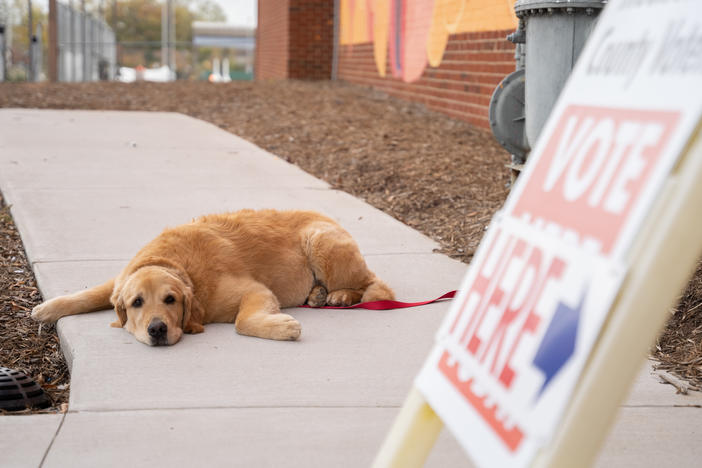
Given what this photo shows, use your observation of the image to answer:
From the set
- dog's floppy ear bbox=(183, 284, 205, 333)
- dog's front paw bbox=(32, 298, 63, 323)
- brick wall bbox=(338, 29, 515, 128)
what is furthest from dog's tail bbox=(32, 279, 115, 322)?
brick wall bbox=(338, 29, 515, 128)

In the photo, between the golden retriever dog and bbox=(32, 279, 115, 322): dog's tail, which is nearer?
the golden retriever dog

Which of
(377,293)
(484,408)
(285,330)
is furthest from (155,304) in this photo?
(484,408)

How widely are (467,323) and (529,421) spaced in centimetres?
42

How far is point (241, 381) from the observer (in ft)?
12.0

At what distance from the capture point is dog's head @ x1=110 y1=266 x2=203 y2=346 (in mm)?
4043

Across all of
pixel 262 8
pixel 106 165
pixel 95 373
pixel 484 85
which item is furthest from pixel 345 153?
pixel 262 8

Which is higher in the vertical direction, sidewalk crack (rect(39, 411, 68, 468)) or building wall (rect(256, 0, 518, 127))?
building wall (rect(256, 0, 518, 127))

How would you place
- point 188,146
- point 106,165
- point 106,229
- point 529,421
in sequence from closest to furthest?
point 529,421
point 106,229
point 106,165
point 188,146

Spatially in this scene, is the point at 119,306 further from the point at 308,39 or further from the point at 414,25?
the point at 308,39

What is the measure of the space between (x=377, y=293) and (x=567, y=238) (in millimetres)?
3062

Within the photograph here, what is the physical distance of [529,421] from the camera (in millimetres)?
1697

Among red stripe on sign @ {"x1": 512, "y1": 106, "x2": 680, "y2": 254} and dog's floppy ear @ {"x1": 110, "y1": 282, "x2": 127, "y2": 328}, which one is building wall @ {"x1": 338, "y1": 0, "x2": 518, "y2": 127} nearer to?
dog's floppy ear @ {"x1": 110, "y1": 282, "x2": 127, "y2": 328}

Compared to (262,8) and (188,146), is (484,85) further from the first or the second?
(262,8)

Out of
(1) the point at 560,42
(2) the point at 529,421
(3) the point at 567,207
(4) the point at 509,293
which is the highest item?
(1) the point at 560,42
